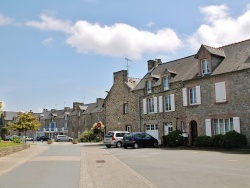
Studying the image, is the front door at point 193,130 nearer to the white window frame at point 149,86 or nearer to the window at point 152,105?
the window at point 152,105

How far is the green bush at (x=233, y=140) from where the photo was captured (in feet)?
72.4

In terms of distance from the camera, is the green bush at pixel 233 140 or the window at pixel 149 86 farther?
the window at pixel 149 86

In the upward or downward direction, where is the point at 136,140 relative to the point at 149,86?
downward

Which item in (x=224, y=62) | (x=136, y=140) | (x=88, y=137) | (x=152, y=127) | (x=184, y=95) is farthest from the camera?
(x=88, y=137)

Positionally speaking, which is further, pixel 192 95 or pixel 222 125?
pixel 192 95

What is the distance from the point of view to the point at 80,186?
9.24 meters

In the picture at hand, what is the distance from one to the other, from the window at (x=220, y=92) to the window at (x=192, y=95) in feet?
6.02

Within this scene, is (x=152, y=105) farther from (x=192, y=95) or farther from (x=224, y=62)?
(x=224, y=62)

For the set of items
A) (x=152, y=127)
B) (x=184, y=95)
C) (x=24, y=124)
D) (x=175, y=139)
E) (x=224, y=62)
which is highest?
(x=224, y=62)

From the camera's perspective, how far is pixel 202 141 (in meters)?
24.6

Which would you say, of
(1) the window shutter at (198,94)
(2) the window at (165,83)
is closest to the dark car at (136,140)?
(1) the window shutter at (198,94)

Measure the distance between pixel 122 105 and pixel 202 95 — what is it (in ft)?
46.3

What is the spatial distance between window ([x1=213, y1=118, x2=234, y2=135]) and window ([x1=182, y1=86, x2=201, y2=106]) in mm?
2495

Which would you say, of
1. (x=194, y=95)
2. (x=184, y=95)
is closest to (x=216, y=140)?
(x=194, y=95)
